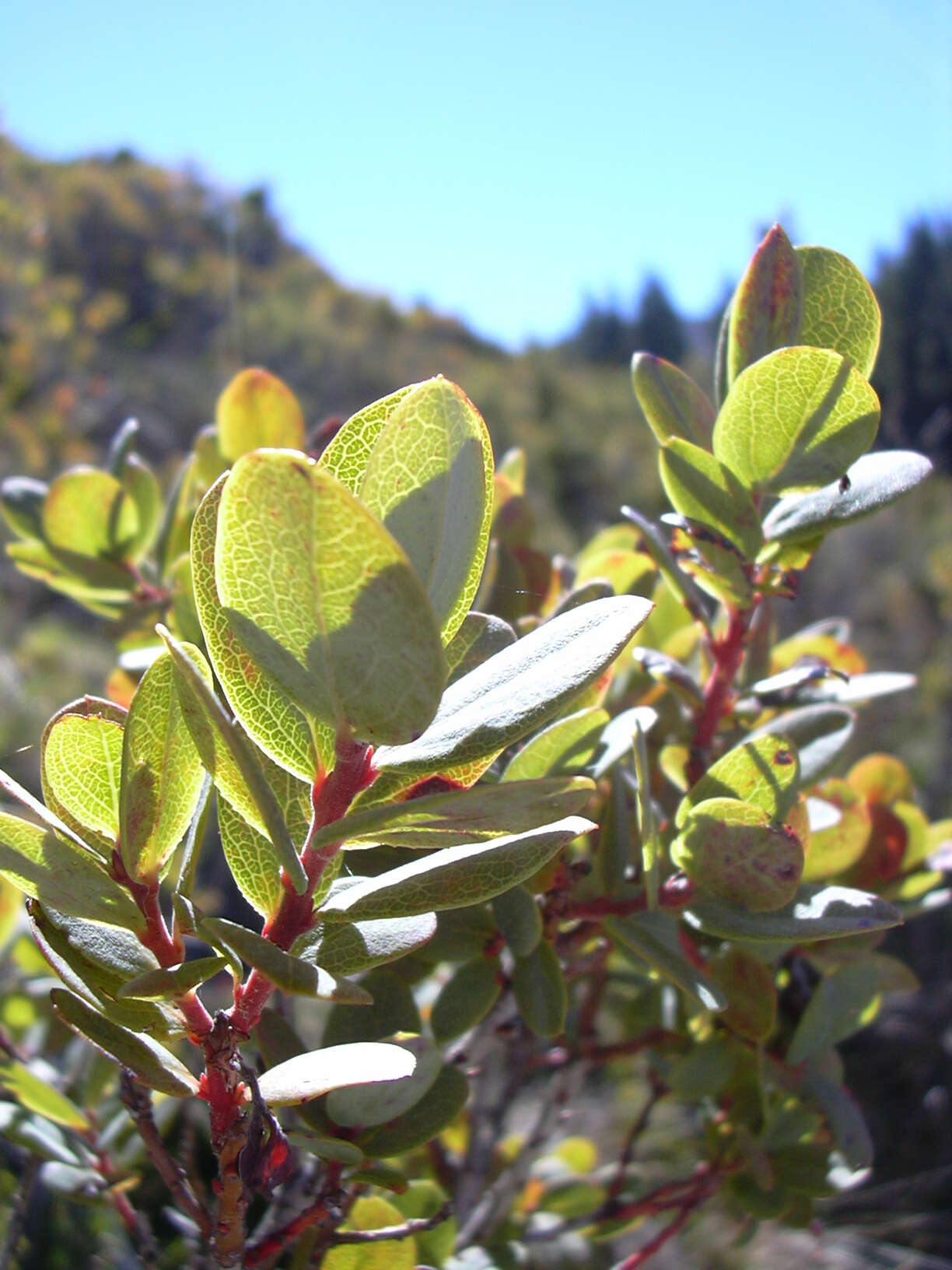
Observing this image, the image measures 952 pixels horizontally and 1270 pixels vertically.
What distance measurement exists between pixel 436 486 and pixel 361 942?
19 centimetres

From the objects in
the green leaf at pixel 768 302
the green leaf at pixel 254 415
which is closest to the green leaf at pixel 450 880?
the green leaf at pixel 768 302

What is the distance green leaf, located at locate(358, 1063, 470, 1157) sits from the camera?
0.51 m

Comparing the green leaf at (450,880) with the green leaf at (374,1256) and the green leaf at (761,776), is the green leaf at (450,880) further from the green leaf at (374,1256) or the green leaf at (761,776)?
the green leaf at (374,1256)

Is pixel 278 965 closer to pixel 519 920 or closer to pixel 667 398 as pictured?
pixel 519 920

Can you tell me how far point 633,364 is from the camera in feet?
1.86

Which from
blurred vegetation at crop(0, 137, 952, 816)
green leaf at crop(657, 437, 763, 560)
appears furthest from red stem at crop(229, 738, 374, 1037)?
blurred vegetation at crop(0, 137, 952, 816)

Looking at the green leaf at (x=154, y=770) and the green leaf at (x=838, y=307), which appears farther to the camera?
the green leaf at (x=838, y=307)

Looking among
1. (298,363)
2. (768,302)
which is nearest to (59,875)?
(768,302)

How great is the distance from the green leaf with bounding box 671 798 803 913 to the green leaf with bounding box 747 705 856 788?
11cm

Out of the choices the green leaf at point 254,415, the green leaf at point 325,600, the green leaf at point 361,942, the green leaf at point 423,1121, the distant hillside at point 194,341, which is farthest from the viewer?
the distant hillside at point 194,341

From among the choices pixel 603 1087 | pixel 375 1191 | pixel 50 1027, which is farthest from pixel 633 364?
pixel 603 1087

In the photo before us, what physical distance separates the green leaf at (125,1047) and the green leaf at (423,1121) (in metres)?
0.15

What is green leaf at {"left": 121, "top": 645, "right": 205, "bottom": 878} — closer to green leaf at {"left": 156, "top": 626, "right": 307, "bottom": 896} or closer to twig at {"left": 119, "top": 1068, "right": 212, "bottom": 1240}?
green leaf at {"left": 156, "top": 626, "right": 307, "bottom": 896}

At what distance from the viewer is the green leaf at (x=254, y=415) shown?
814mm
